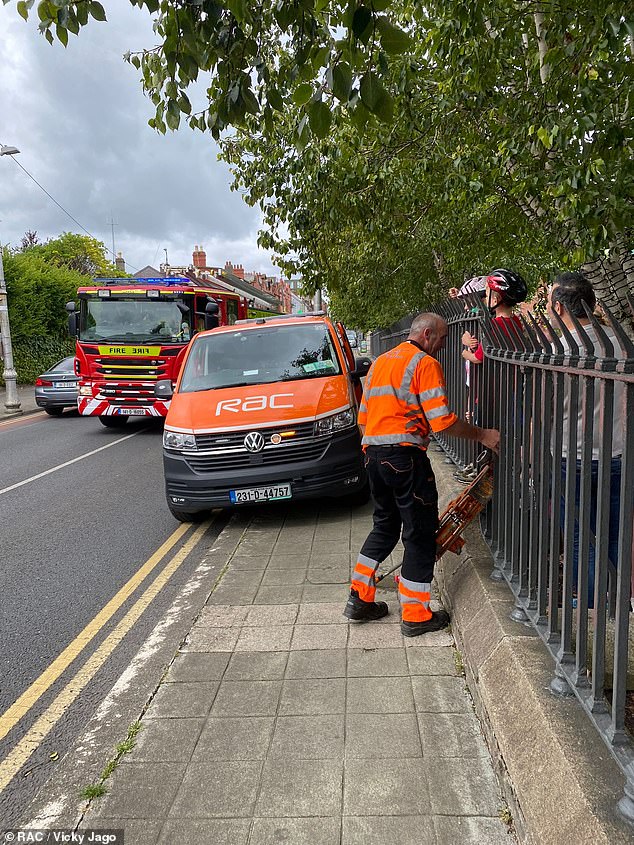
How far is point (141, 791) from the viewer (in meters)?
2.69

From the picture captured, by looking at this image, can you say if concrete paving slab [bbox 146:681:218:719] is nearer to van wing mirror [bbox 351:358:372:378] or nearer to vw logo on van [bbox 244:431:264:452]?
vw logo on van [bbox 244:431:264:452]

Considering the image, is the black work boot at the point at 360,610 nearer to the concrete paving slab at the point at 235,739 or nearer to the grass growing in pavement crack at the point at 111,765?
the concrete paving slab at the point at 235,739

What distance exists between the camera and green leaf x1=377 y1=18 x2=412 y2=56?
7.93 feet

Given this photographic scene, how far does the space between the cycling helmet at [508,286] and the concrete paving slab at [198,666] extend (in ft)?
9.48

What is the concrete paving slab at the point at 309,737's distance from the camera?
9.39 feet

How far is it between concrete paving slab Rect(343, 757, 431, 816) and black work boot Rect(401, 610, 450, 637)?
3.77 ft

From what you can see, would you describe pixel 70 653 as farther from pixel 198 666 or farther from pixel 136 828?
pixel 136 828

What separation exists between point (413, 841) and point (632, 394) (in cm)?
164

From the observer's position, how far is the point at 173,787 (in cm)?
270

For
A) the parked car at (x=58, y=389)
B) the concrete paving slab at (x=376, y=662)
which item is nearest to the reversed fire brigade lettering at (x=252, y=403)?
the concrete paving slab at (x=376, y=662)

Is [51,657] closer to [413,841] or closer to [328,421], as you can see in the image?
[413,841]

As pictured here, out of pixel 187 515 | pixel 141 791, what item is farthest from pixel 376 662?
pixel 187 515

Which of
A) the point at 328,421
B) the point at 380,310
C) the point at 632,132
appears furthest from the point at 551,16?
the point at 380,310

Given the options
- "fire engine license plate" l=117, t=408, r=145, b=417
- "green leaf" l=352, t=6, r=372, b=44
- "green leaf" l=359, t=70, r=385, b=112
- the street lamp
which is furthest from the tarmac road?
the street lamp
